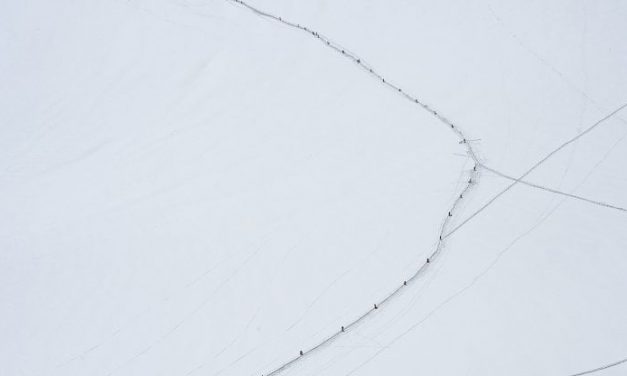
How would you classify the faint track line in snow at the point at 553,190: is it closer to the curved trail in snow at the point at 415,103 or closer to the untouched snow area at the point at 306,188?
the untouched snow area at the point at 306,188

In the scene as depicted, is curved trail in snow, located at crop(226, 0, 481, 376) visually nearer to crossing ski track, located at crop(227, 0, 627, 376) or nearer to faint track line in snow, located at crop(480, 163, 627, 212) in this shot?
crossing ski track, located at crop(227, 0, 627, 376)

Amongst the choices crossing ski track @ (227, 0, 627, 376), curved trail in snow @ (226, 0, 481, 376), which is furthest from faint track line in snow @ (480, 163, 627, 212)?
curved trail in snow @ (226, 0, 481, 376)

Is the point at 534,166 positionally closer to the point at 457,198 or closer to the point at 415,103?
the point at 457,198

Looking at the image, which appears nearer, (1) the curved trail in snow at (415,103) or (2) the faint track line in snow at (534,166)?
(1) the curved trail in snow at (415,103)

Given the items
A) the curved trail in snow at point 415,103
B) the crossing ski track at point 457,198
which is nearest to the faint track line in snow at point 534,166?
the crossing ski track at point 457,198

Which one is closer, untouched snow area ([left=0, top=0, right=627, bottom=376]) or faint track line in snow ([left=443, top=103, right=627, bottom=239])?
untouched snow area ([left=0, top=0, right=627, bottom=376])

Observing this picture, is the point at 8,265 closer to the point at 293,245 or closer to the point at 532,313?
the point at 293,245

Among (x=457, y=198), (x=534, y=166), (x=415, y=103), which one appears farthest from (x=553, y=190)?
(x=415, y=103)
